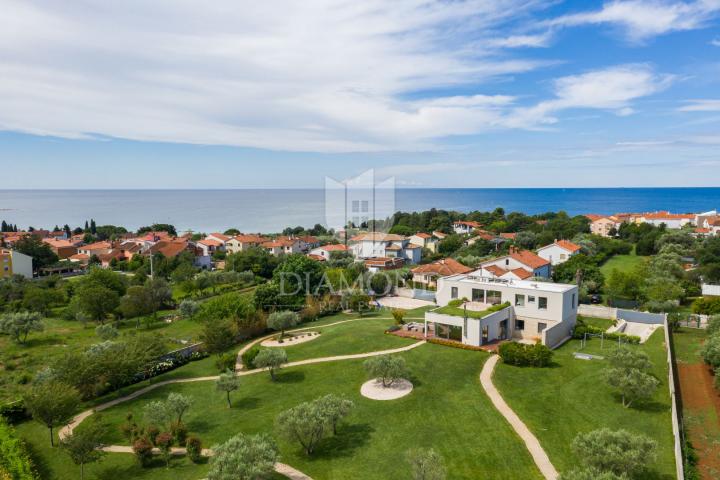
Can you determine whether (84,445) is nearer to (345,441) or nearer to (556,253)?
(345,441)

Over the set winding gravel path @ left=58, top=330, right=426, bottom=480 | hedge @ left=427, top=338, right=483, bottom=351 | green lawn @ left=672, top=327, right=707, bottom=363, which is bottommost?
winding gravel path @ left=58, top=330, right=426, bottom=480

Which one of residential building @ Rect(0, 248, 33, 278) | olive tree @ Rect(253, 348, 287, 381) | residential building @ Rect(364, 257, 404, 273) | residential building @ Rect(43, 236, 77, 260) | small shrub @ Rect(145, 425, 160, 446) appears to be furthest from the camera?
residential building @ Rect(43, 236, 77, 260)

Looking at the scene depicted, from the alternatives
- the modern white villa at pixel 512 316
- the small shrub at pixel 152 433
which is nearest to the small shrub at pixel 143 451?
the small shrub at pixel 152 433

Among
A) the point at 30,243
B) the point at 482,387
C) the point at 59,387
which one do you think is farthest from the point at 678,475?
the point at 30,243

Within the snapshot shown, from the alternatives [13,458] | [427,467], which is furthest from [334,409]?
[13,458]

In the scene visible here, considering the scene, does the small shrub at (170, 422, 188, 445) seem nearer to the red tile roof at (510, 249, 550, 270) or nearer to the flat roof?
the flat roof

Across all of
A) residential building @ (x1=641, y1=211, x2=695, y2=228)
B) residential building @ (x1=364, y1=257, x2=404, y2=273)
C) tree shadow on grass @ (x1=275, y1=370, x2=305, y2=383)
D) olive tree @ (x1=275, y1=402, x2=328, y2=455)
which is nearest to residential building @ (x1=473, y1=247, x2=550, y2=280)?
residential building @ (x1=364, y1=257, x2=404, y2=273)
